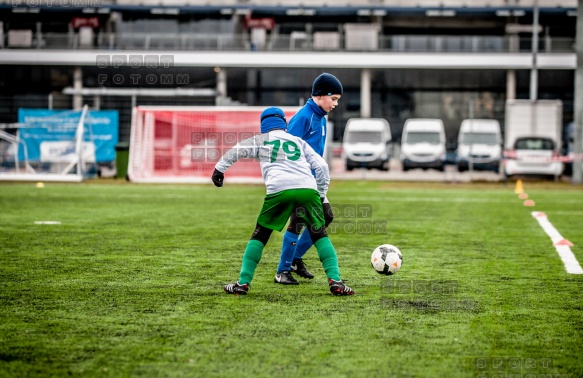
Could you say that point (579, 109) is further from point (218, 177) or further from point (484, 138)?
point (218, 177)

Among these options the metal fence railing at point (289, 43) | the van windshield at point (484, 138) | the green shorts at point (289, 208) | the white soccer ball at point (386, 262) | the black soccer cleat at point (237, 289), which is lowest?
the black soccer cleat at point (237, 289)

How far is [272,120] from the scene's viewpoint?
7.13 m

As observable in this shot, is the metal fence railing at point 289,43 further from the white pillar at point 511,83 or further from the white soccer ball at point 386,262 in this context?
the white soccer ball at point 386,262

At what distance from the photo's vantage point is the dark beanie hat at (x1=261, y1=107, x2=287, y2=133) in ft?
23.4

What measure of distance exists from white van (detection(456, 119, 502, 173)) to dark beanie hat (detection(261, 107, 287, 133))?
26274 mm

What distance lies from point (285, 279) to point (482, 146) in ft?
91.3

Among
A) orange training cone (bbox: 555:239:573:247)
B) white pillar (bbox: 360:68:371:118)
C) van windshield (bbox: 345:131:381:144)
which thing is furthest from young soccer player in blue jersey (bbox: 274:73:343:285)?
white pillar (bbox: 360:68:371:118)

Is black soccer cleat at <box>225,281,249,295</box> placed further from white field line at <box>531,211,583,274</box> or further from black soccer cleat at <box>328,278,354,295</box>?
white field line at <box>531,211,583,274</box>

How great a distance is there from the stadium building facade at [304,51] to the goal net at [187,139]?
1471cm

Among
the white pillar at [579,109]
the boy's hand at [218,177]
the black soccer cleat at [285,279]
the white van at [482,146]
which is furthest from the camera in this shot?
the white van at [482,146]

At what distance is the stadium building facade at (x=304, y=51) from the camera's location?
4469 centimetres

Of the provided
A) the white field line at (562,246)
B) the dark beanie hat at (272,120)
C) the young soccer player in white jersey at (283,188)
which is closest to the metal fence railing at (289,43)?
the white field line at (562,246)

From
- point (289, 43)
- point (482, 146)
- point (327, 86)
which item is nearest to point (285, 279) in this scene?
point (327, 86)

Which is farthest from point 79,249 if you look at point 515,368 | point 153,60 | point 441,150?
point 153,60
